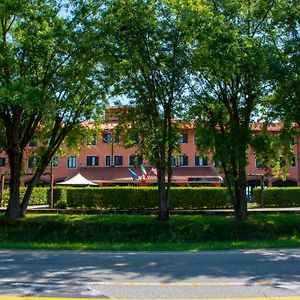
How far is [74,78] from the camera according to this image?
66.6 ft

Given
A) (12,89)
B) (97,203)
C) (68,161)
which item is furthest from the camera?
(68,161)

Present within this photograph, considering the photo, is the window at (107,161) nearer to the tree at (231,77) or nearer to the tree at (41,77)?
the tree at (41,77)

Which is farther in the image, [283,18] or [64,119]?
[64,119]

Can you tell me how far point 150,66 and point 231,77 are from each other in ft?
11.1

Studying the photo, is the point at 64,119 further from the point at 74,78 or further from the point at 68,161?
the point at 68,161

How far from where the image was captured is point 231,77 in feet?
63.0

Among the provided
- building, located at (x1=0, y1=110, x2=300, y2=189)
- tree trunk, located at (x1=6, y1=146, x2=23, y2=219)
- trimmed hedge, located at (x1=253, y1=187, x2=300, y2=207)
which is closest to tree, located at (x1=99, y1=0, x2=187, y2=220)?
tree trunk, located at (x1=6, y1=146, x2=23, y2=219)

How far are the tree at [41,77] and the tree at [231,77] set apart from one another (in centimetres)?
450

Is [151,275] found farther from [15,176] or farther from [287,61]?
[15,176]

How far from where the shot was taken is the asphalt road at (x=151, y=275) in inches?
299

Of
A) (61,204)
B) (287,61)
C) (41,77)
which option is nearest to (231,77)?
(287,61)

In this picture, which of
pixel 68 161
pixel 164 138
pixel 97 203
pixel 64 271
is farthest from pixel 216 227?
pixel 68 161

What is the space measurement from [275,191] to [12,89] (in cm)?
2842

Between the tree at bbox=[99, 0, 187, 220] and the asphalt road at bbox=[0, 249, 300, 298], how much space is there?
8.31 metres
